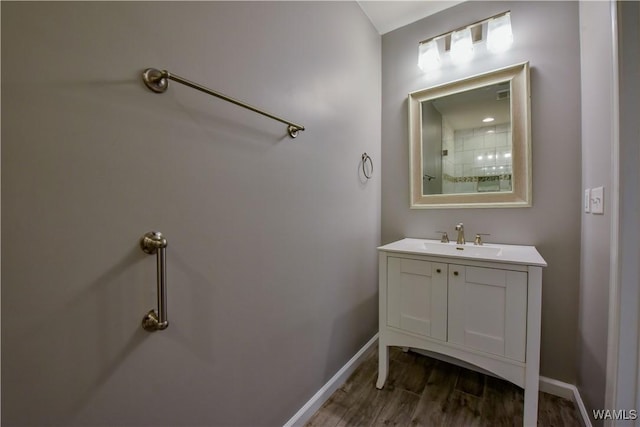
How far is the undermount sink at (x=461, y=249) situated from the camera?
4.78 feet

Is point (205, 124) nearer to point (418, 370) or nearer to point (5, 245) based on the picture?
point (5, 245)

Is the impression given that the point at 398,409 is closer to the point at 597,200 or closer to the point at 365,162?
the point at 597,200

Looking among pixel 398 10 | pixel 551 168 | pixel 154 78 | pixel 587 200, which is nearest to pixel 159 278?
pixel 154 78

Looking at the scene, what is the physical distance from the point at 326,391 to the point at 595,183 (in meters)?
1.70

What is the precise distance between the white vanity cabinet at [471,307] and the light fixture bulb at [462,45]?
1298 mm

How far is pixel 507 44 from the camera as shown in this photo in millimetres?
1543

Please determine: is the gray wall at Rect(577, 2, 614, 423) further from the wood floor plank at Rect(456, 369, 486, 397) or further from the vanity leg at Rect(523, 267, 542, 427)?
the wood floor plank at Rect(456, 369, 486, 397)

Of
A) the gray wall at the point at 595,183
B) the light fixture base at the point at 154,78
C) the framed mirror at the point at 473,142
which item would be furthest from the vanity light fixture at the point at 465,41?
the light fixture base at the point at 154,78

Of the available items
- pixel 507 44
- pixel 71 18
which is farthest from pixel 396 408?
pixel 507 44

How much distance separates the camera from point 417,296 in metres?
1.40

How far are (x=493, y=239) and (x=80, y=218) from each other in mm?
2000

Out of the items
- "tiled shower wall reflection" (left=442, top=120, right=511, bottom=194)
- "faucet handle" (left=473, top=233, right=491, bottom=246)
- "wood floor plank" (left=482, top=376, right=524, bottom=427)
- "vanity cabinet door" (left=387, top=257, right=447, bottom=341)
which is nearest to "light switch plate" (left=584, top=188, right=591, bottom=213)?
"tiled shower wall reflection" (left=442, top=120, right=511, bottom=194)

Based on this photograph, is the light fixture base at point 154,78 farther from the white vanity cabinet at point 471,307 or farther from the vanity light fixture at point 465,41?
the vanity light fixture at point 465,41

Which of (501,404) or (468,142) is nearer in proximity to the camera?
(501,404)
